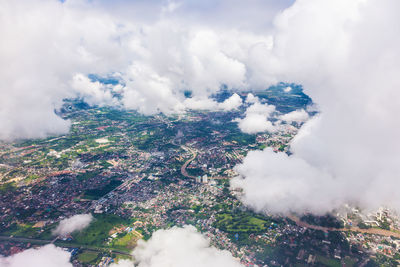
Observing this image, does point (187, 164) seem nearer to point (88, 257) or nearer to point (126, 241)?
point (126, 241)

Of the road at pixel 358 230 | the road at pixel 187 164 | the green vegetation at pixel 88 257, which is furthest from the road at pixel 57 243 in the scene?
the road at pixel 358 230

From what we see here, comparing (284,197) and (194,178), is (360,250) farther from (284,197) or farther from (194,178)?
(194,178)

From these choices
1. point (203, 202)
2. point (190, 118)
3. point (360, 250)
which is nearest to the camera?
point (360, 250)

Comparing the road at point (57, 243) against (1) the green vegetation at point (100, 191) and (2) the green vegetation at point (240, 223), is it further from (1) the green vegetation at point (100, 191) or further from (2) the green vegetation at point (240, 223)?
(2) the green vegetation at point (240, 223)

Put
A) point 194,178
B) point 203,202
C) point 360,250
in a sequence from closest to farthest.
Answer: point 360,250 < point 203,202 < point 194,178

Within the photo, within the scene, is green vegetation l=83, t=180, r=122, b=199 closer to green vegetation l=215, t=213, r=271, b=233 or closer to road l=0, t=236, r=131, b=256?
road l=0, t=236, r=131, b=256

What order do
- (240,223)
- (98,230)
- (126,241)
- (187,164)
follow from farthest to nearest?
(187,164), (240,223), (98,230), (126,241)

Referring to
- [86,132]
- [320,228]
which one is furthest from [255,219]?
[86,132]

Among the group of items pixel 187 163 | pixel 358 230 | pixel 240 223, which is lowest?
pixel 240 223

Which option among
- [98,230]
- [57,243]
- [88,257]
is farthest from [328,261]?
[57,243]

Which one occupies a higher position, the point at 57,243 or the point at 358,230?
the point at 358,230

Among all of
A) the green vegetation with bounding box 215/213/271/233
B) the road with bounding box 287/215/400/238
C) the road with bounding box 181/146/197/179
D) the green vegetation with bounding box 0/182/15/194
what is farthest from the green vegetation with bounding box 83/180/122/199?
the road with bounding box 287/215/400/238
